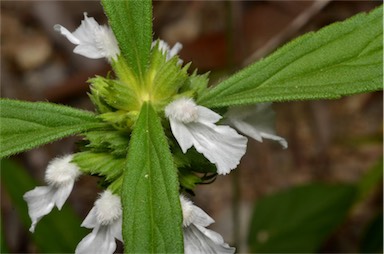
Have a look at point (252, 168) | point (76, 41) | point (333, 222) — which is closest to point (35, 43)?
point (252, 168)

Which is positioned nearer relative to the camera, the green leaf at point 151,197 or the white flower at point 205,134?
the green leaf at point 151,197

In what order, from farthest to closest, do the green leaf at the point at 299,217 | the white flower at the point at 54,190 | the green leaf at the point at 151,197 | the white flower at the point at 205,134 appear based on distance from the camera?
the green leaf at the point at 299,217 → the white flower at the point at 54,190 → the white flower at the point at 205,134 → the green leaf at the point at 151,197

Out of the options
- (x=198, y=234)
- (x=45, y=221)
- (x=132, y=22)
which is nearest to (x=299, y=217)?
(x=45, y=221)

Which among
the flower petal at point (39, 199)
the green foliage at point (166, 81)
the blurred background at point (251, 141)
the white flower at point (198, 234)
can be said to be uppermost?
the blurred background at point (251, 141)

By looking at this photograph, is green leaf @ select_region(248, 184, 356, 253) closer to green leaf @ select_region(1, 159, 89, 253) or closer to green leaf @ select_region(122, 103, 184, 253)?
green leaf @ select_region(1, 159, 89, 253)

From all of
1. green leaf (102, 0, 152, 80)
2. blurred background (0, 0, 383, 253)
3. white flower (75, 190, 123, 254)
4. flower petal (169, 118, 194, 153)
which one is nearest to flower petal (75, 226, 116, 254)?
white flower (75, 190, 123, 254)

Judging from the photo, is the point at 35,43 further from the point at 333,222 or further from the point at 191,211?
the point at 191,211

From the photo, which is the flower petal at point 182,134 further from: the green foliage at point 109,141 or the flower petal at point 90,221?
the flower petal at point 90,221

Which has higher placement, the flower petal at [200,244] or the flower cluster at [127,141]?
the flower cluster at [127,141]

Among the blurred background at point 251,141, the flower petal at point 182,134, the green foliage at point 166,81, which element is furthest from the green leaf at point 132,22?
the blurred background at point 251,141
